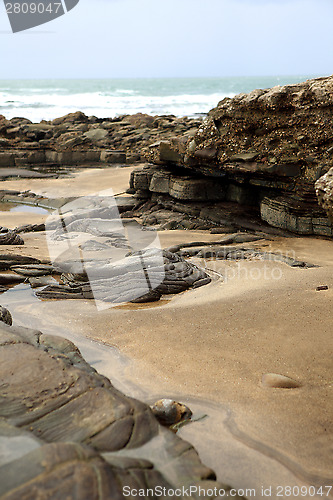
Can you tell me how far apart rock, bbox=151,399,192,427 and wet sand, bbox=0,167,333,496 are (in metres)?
0.09

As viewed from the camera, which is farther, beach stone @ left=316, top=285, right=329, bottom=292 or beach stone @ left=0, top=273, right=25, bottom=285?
beach stone @ left=0, top=273, right=25, bottom=285

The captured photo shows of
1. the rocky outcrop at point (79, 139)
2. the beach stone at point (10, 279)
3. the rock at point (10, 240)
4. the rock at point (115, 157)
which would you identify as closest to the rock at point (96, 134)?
the rocky outcrop at point (79, 139)

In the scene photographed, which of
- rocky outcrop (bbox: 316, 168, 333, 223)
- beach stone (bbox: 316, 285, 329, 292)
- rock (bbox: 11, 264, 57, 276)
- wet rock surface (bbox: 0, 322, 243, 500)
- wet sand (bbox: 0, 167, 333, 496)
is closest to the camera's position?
wet rock surface (bbox: 0, 322, 243, 500)

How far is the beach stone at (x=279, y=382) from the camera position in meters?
2.88

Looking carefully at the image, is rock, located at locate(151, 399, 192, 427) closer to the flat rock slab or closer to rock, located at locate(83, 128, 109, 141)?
the flat rock slab

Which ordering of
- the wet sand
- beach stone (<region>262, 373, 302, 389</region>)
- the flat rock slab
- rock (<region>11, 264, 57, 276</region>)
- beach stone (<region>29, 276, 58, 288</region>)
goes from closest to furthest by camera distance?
the wet sand < beach stone (<region>262, 373, 302, 389</region>) < beach stone (<region>29, 276, 58, 288</region>) < rock (<region>11, 264, 57, 276</region>) < the flat rock slab

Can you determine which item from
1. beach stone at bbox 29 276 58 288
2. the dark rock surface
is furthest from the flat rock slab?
beach stone at bbox 29 276 58 288

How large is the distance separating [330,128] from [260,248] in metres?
1.96

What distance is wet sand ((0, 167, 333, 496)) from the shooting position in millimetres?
2404

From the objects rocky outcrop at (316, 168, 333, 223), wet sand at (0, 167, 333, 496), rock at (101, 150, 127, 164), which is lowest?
wet sand at (0, 167, 333, 496)

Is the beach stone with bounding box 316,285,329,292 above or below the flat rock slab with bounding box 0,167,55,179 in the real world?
below

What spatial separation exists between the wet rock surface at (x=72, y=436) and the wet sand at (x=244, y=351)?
37 centimetres

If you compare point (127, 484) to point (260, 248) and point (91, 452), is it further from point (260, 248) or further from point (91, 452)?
point (260, 248)

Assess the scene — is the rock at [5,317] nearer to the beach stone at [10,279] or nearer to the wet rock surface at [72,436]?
the wet rock surface at [72,436]
